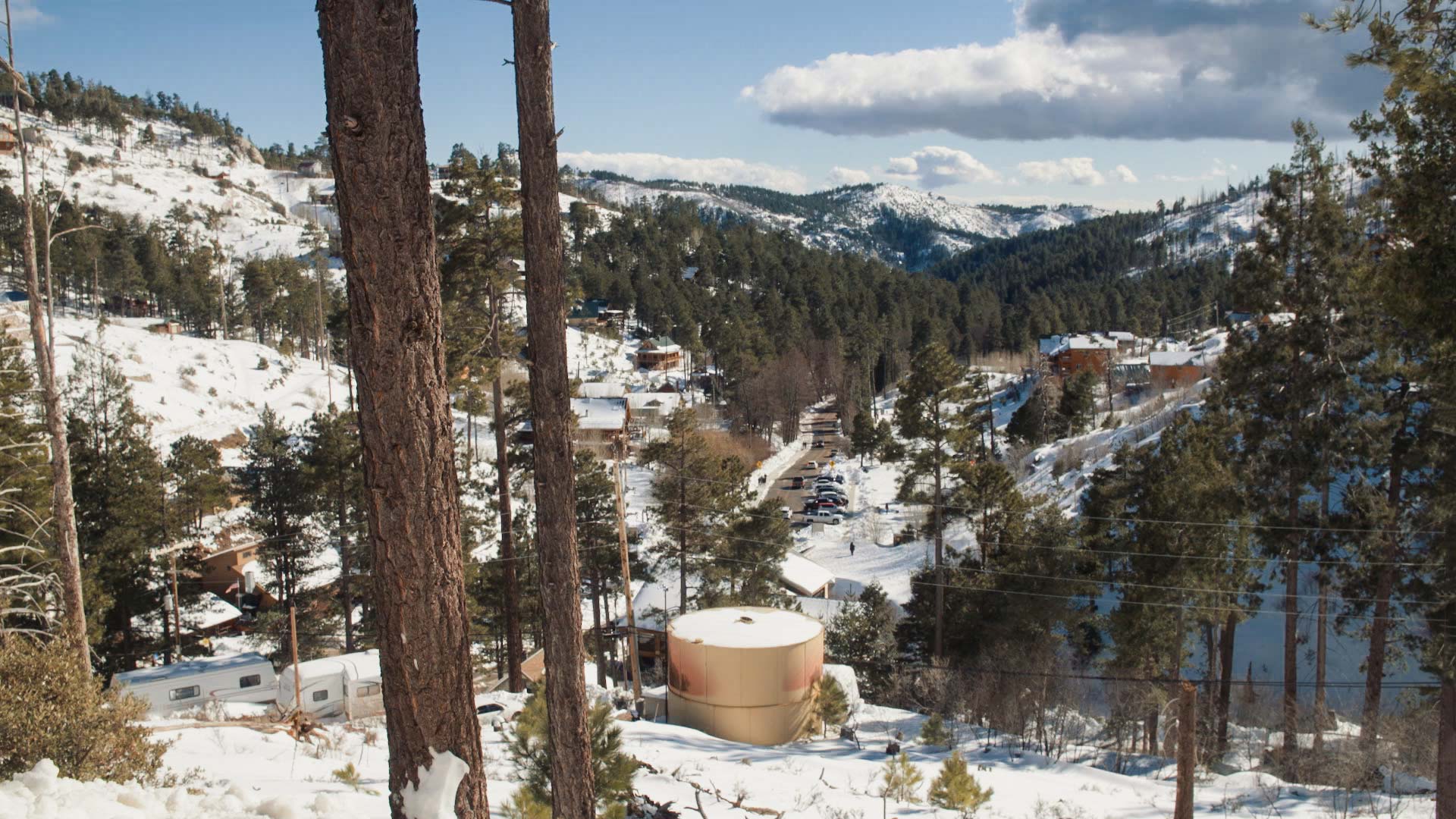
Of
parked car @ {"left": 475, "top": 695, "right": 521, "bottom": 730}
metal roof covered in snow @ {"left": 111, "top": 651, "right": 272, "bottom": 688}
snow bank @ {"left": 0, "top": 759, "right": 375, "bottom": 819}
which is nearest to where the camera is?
snow bank @ {"left": 0, "top": 759, "right": 375, "bottom": 819}

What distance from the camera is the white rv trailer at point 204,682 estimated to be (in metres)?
16.1

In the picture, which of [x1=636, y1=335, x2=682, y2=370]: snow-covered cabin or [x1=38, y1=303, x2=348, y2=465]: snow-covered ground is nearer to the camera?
[x1=38, y1=303, x2=348, y2=465]: snow-covered ground

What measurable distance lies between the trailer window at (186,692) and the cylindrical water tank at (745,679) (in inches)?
358

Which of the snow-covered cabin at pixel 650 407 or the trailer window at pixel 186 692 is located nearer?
the trailer window at pixel 186 692

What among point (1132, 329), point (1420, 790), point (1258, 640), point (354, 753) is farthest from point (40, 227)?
point (1132, 329)

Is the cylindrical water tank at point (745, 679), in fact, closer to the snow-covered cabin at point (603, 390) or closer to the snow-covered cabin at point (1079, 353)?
the snow-covered cabin at point (603, 390)

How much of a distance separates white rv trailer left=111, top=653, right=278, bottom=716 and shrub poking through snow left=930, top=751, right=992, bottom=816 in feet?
43.7

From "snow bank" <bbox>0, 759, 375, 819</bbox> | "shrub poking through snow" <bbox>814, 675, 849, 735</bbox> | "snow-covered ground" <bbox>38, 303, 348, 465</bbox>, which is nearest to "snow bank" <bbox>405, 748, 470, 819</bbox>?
"snow bank" <bbox>0, 759, 375, 819</bbox>

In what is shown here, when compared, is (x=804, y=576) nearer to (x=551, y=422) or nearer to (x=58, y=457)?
(x=58, y=457)

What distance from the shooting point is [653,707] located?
53.0ft

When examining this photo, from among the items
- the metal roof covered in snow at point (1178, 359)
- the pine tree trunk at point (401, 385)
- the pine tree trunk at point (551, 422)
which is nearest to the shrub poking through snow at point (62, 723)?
the pine tree trunk at point (551, 422)

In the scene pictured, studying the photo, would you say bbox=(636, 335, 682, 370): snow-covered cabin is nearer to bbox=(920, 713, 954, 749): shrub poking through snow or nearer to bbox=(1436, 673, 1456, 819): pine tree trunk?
bbox=(920, 713, 954, 749): shrub poking through snow

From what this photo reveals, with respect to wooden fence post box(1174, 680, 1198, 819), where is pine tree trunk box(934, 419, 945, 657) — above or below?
below

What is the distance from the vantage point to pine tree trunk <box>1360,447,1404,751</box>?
45.4 ft
